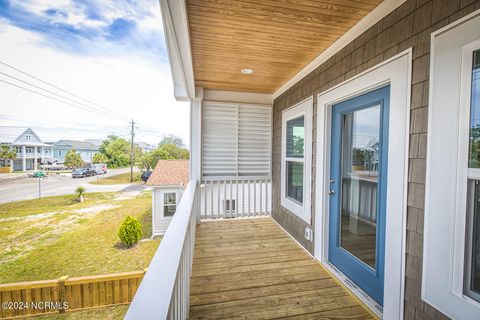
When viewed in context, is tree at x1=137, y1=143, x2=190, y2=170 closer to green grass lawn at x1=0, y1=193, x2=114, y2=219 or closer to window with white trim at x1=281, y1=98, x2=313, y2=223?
green grass lawn at x1=0, y1=193, x2=114, y2=219

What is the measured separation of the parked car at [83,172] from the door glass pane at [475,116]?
810 centimetres

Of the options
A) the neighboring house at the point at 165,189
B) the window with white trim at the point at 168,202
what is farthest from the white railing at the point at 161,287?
the window with white trim at the point at 168,202

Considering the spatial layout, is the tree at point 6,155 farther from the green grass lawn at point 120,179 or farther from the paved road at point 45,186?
the green grass lawn at point 120,179

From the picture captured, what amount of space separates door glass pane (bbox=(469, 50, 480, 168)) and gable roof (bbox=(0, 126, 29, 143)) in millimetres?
6158

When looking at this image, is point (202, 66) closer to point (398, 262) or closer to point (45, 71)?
point (398, 262)

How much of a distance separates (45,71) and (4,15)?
200 cm

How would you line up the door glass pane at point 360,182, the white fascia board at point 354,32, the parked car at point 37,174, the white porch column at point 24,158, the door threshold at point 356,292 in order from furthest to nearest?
the parked car at point 37,174, the white porch column at point 24,158, the door glass pane at point 360,182, the door threshold at point 356,292, the white fascia board at point 354,32

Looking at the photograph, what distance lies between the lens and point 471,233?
1045mm

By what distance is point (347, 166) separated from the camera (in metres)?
2.16

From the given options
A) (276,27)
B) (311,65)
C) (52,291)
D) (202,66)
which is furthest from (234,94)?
(52,291)

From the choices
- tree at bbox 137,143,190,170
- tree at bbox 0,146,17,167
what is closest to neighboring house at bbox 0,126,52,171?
tree at bbox 0,146,17,167

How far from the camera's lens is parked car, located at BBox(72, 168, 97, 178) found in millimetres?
6176

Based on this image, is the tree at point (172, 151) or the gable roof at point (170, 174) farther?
the tree at point (172, 151)

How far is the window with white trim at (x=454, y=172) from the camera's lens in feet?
3.35
